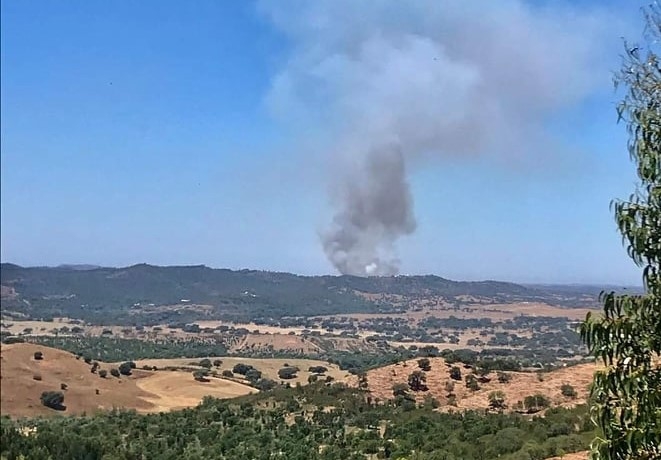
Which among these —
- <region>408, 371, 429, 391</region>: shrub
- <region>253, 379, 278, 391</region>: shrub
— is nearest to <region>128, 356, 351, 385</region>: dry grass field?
<region>253, 379, 278, 391</region>: shrub

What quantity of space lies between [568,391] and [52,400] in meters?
40.8

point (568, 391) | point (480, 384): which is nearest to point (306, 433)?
point (568, 391)

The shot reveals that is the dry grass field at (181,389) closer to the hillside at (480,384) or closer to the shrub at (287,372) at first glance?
the shrub at (287,372)

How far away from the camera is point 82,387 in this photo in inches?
2388

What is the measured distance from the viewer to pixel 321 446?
2670 centimetres

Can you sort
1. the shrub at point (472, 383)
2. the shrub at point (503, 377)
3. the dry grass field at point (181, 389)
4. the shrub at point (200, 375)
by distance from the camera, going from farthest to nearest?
1. the shrub at point (200, 375)
2. the dry grass field at point (181, 389)
3. the shrub at point (503, 377)
4. the shrub at point (472, 383)

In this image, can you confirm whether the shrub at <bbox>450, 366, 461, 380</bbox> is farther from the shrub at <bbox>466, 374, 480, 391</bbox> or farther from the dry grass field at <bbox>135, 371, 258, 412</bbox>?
the dry grass field at <bbox>135, 371, 258, 412</bbox>

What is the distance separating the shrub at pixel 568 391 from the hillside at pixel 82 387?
99.0 ft

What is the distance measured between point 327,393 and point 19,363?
3518 cm

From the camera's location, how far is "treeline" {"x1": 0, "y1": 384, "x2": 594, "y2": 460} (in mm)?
22906

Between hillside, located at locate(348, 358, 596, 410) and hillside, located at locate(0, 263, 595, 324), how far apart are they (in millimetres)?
100853

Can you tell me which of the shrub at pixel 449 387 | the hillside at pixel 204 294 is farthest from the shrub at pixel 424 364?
the hillside at pixel 204 294

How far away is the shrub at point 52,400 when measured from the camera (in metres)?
55.9

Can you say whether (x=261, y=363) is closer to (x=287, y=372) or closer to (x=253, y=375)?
(x=253, y=375)
